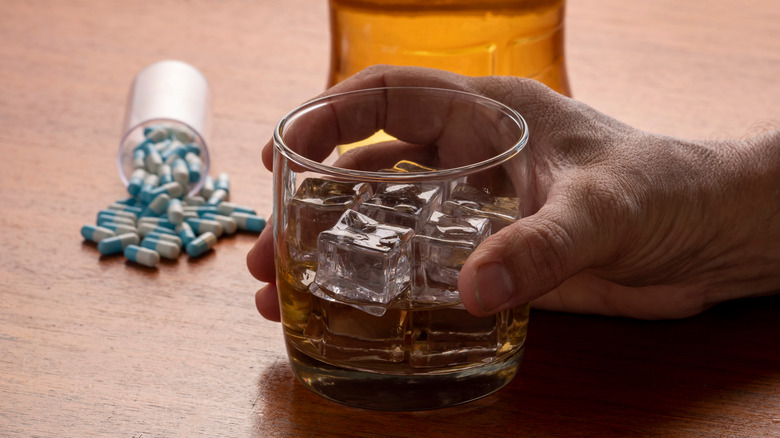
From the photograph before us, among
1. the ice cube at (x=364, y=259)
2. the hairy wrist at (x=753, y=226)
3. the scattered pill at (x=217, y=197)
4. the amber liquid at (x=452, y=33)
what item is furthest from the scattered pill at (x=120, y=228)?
the hairy wrist at (x=753, y=226)

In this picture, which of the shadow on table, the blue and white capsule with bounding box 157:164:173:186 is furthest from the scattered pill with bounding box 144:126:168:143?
the shadow on table

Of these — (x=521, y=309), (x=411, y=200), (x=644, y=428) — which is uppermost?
(x=411, y=200)

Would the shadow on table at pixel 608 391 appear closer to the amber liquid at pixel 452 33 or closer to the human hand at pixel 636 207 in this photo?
the human hand at pixel 636 207

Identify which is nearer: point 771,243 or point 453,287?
point 453,287

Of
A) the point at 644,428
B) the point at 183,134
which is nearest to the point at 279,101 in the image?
the point at 183,134

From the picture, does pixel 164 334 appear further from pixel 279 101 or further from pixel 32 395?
pixel 279 101

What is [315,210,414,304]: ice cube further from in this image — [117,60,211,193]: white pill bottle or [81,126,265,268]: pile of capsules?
[117,60,211,193]: white pill bottle

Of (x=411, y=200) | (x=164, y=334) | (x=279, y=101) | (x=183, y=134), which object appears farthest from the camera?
(x=279, y=101)
